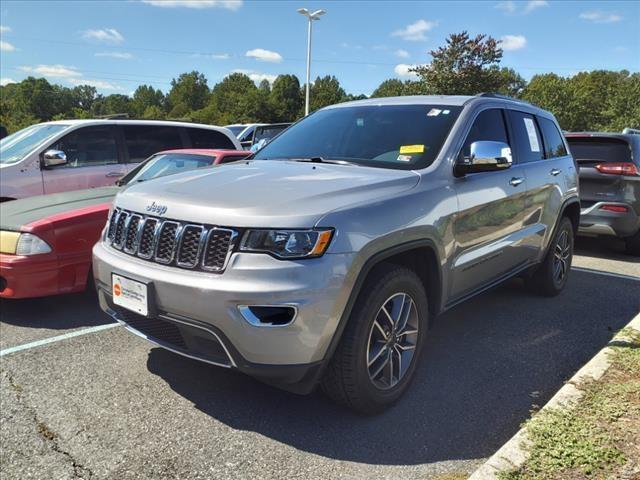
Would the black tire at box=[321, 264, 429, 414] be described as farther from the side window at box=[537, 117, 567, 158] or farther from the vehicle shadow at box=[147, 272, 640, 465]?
the side window at box=[537, 117, 567, 158]

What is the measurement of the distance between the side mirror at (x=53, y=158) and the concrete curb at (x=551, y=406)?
6.29 m

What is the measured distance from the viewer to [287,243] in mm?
2418

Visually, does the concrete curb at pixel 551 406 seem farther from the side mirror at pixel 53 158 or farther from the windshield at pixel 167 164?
the side mirror at pixel 53 158

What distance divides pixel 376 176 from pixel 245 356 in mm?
1269

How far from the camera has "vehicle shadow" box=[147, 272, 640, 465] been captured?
2695 millimetres

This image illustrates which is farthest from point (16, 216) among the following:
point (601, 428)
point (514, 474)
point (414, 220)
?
point (601, 428)

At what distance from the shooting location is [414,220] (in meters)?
2.91

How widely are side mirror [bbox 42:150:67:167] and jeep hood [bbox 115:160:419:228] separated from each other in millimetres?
4192

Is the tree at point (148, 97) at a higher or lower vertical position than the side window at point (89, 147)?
higher

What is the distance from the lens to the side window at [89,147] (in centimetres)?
700

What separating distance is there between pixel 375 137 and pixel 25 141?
5.74 meters

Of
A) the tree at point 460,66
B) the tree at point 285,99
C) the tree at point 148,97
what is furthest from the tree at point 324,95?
the tree at point 148,97

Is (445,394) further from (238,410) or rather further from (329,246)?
(329,246)

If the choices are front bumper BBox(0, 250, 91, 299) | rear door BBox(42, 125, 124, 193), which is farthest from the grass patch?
rear door BBox(42, 125, 124, 193)
